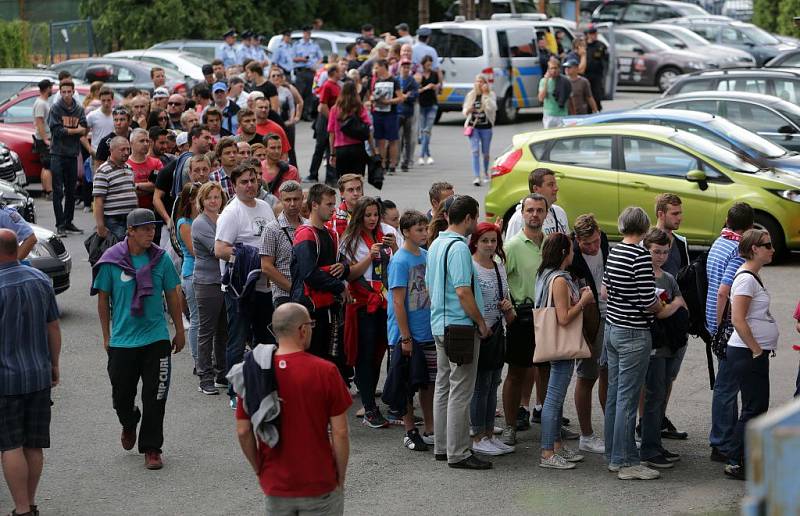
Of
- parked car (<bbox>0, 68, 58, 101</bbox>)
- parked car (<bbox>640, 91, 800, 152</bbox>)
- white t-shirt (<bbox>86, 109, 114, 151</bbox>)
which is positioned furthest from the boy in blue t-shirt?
parked car (<bbox>0, 68, 58, 101</bbox>)

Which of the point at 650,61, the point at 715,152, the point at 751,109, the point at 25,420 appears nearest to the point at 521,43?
the point at 650,61

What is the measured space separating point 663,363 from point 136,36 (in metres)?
29.5

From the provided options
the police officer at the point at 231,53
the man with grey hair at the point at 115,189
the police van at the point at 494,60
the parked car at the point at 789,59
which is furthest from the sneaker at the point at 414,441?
the police officer at the point at 231,53

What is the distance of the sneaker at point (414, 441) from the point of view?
8.03m

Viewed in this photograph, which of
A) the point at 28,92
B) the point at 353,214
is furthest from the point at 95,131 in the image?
the point at 353,214

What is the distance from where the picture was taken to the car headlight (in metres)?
13.3

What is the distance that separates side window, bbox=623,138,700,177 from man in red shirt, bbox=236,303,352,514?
30.2ft

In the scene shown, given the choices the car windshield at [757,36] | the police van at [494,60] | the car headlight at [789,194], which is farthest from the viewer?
the car windshield at [757,36]

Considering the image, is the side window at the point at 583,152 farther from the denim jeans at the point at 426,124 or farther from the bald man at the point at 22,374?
the bald man at the point at 22,374

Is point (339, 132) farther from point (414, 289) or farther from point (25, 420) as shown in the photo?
point (25, 420)

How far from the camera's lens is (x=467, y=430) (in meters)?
7.63

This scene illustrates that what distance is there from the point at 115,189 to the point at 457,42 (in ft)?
51.9

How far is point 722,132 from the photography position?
14.3 metres

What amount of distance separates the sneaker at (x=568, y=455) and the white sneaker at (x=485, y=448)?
1.33 feet
